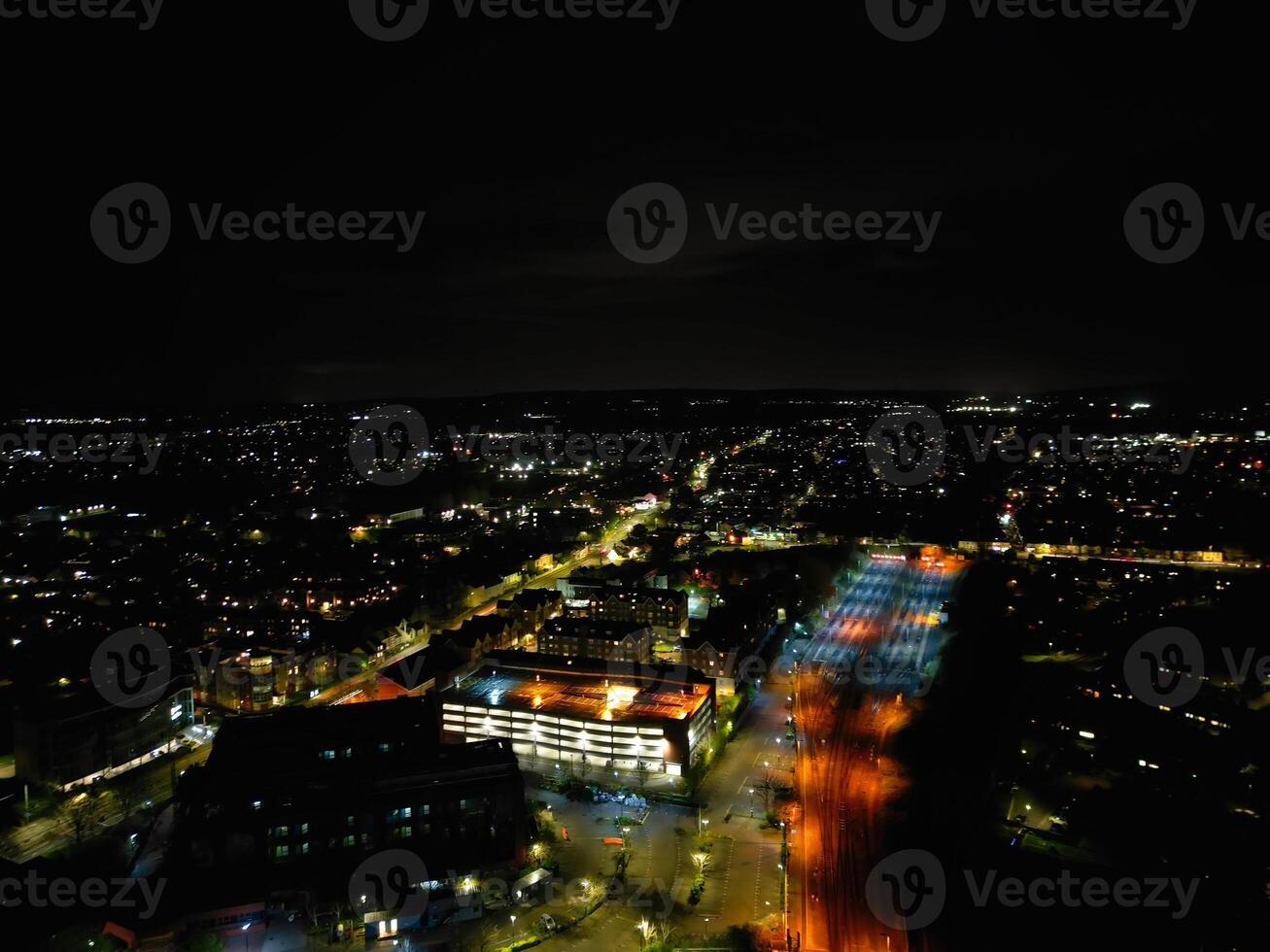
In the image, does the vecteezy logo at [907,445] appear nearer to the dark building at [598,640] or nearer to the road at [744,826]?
the dark building at [598,640]

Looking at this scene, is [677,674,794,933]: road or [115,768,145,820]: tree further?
[115,768,145,820]: tree

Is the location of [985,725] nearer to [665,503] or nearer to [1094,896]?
[1094,896]

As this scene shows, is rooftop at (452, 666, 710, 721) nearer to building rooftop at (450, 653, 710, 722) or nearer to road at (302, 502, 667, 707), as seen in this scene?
building rooftop at (450, 653, 710, 722)

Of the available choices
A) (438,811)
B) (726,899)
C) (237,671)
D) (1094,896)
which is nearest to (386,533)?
(237,671)

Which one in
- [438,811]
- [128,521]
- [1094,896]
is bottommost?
[1094,896]

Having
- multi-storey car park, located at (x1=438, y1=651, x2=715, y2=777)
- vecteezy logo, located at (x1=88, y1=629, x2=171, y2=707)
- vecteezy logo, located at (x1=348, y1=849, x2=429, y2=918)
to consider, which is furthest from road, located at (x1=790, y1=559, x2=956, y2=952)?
vecteezy logo, located at (x1=88, y1=629, x2=171, y2=707)
